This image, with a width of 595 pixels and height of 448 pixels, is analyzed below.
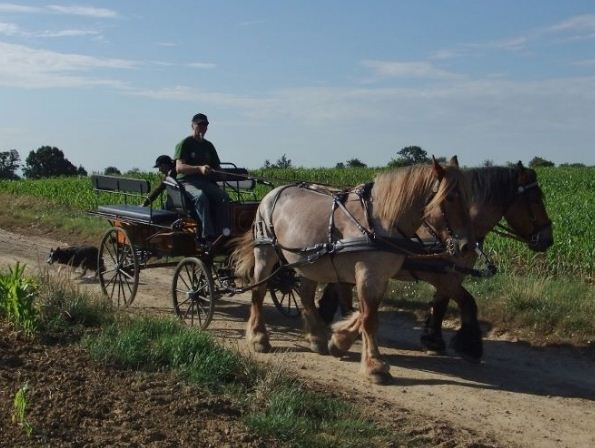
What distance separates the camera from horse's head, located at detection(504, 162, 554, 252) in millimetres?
8828

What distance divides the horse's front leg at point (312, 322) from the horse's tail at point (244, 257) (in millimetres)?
645

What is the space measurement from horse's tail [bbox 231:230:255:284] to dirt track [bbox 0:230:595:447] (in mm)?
729

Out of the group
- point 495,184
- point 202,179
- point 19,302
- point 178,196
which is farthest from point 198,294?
point 495,184

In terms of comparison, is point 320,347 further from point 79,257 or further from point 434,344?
point 79,257

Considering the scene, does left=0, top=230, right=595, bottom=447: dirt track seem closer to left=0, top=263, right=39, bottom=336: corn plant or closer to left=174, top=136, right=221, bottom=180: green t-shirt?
left=174, top=136, right=221, bottom=180: green t-shirt

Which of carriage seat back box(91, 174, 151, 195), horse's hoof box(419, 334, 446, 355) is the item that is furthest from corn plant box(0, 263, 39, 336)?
horse's hoof box(419, 334, 446, 355)

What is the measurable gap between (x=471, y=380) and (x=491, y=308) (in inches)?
96.1

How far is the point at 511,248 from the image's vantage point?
13.8 m

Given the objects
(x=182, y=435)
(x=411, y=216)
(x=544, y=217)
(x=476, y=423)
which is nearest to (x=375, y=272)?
(x=411, y=216)

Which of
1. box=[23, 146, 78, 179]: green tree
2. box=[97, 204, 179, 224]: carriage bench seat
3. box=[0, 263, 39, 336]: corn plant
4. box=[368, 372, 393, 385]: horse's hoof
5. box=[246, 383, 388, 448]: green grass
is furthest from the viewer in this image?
box=[23, 146, 78, 179]: green tree

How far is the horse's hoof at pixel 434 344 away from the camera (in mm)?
8891

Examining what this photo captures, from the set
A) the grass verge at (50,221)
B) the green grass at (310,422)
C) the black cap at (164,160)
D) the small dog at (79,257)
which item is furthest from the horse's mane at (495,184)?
the grass verge at (50,221)

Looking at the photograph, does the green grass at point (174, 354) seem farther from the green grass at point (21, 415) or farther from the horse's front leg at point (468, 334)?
the horse's front leg at point (468, 334)

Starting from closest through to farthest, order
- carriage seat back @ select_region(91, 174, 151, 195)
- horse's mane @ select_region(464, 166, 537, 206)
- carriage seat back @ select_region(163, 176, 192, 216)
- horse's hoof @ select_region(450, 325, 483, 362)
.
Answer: horse's hoof @ select_region(450, 325, 483, 362), horse's mane @ select_region(464, 166, 537, 206), carriage seat back @ select_region(163, 176, 192, 216), carriage seat back @ select_region(91, 174, 151, 195)
